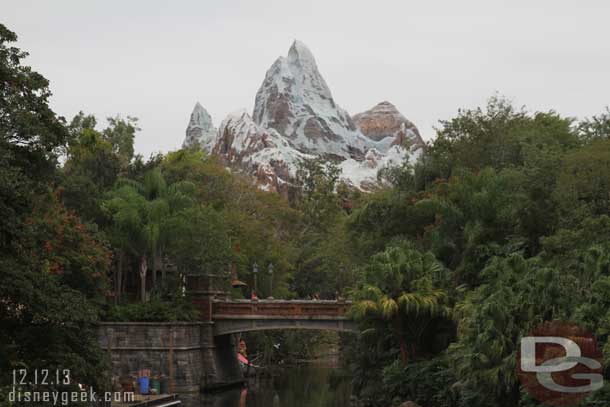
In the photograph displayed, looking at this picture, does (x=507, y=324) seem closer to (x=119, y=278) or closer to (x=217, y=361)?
(x=217, y=361)

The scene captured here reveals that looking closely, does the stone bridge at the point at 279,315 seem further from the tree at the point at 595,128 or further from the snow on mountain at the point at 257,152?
the snow on mountain at the point at 257,152

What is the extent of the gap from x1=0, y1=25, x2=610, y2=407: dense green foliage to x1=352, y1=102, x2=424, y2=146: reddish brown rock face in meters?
70.2

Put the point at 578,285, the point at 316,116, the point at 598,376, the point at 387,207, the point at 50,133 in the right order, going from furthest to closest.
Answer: the point at 316,116 < the point at 387,207 < the point at 578,285 < the point at 598,376 < the point at 50,133

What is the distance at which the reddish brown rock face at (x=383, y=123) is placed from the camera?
131 m

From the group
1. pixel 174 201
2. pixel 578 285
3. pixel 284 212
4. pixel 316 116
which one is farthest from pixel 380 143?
pixel 578 285

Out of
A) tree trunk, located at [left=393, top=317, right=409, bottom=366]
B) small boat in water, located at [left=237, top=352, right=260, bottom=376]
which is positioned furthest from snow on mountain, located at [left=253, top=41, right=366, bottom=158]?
tree trunk, located at [left=393, top=317, right=409, bottom=366]

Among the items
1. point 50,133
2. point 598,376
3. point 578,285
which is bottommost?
point 598,376

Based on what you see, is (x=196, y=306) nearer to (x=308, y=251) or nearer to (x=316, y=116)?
(x=308, y=251)

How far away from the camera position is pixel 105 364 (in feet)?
67.3

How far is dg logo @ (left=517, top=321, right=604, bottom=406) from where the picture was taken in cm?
2158

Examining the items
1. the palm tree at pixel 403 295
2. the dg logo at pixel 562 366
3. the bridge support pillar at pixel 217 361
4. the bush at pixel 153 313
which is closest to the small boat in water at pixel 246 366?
the bridge support pillar at pixel 217 361

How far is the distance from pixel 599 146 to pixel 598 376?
12.3 metres

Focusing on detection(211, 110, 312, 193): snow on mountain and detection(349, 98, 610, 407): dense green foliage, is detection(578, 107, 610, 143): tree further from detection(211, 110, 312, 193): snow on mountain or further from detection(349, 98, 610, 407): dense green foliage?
detection(211, 110, 312, 193): snow on mountain

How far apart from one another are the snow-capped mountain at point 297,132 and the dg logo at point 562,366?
72575 millimetres
